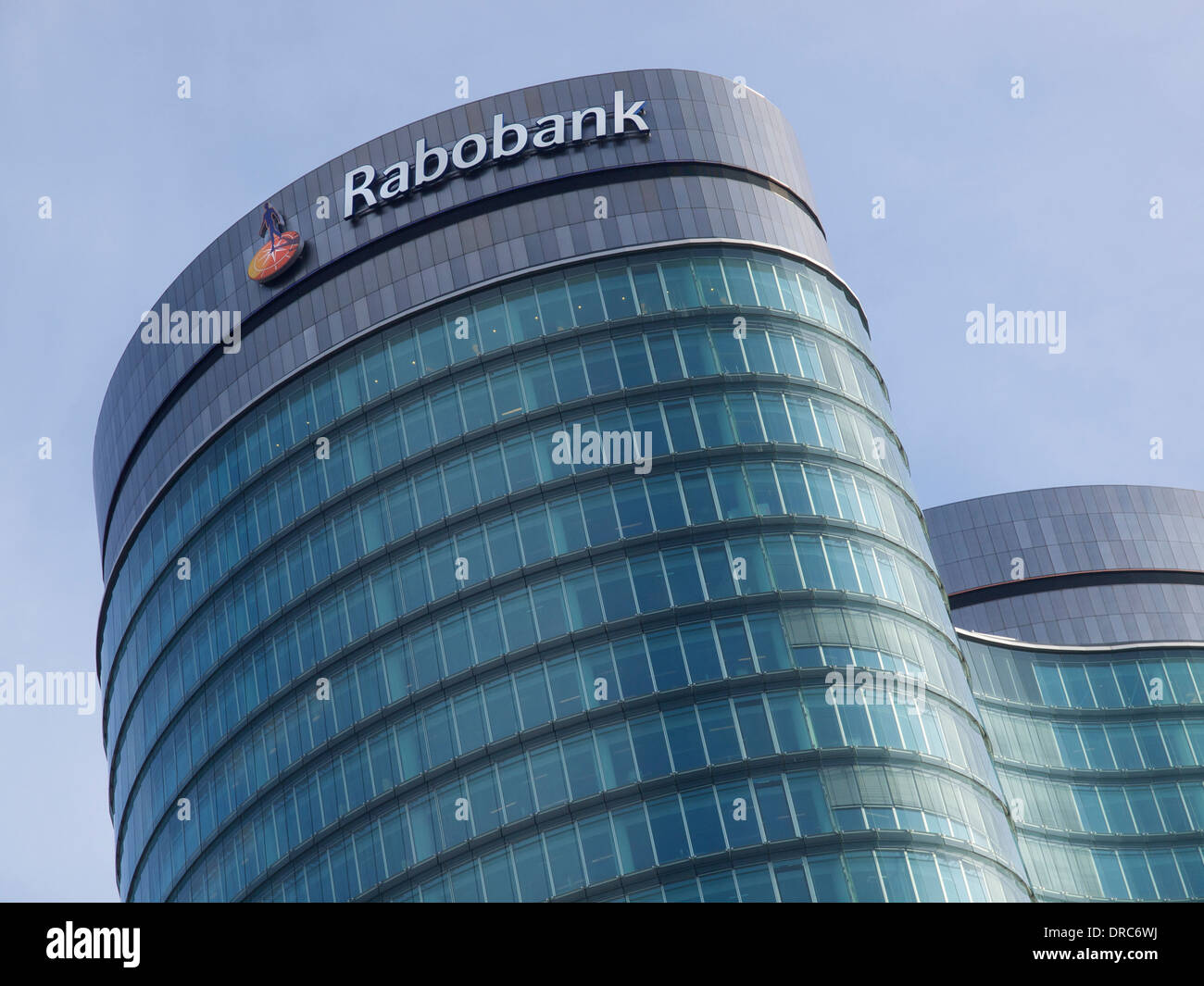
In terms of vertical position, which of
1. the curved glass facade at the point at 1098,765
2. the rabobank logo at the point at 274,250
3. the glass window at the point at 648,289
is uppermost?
the rabobank logo at the point at 274,250

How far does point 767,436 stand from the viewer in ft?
252

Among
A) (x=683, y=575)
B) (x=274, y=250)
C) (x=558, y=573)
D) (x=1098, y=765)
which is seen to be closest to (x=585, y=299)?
(x=558, y=573)

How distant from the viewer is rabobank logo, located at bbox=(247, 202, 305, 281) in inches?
3440

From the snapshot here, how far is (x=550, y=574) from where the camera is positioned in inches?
2948

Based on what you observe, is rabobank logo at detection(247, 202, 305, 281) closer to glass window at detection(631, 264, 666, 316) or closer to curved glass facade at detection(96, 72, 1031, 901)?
curved glass facade at detection(96, 72, 1031, 901)

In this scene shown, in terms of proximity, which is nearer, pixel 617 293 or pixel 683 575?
pixel 683 575

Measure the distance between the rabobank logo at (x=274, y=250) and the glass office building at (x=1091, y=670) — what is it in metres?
42.0

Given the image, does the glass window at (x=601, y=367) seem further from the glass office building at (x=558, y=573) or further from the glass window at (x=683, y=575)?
the glass window at (x=683, y=575)

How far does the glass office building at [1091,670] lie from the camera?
9462 cm

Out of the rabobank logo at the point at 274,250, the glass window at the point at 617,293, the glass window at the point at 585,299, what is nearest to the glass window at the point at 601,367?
the glass window at the point at 585,299

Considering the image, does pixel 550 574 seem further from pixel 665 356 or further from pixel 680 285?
pixel 680 285

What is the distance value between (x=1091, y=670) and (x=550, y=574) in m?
41.5
